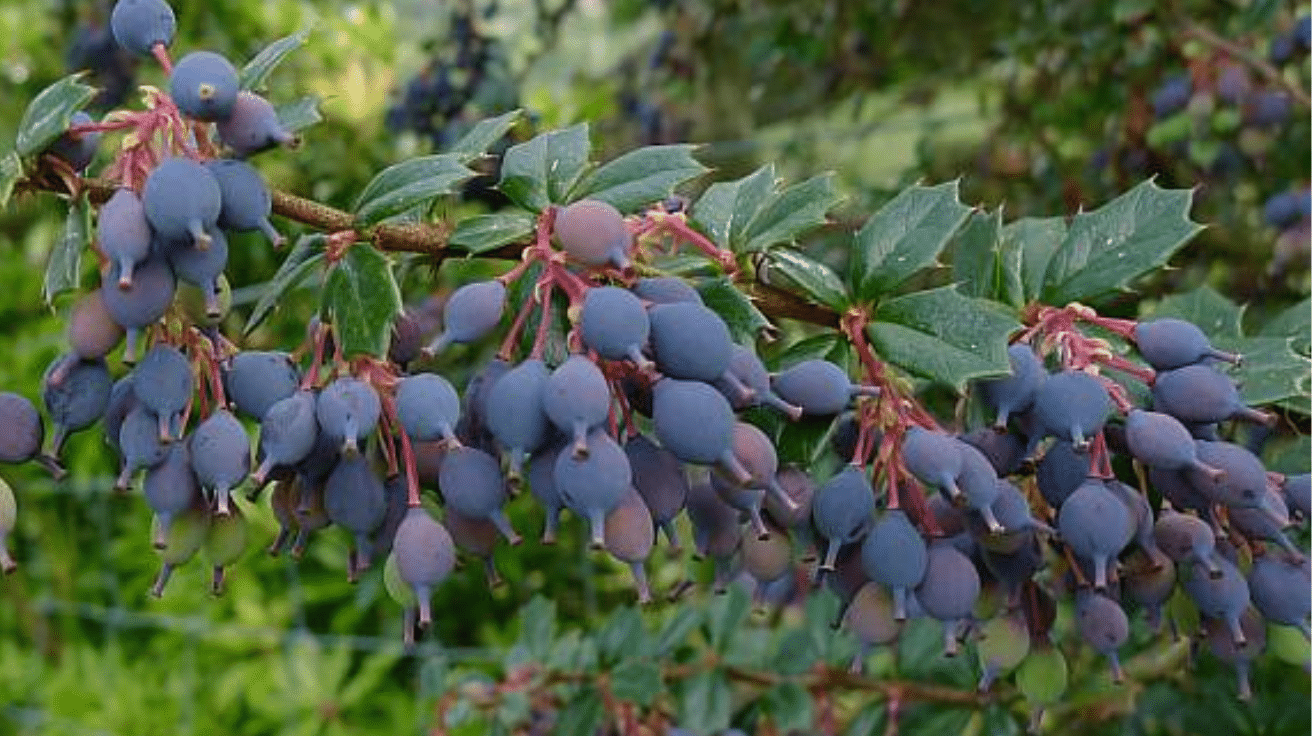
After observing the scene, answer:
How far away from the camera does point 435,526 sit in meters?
0.65

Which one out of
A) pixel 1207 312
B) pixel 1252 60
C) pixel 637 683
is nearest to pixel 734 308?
pixel 1207 312

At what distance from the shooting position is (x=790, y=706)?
1221mm

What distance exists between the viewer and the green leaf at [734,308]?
2.18 ft

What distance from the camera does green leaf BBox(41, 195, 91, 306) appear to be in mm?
611

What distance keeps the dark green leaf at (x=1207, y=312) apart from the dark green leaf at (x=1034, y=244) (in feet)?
0.34

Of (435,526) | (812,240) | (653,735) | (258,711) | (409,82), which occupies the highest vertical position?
(409,82)

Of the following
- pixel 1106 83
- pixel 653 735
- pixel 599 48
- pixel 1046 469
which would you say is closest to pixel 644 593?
pixel 1046 469

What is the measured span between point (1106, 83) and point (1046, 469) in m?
1.10

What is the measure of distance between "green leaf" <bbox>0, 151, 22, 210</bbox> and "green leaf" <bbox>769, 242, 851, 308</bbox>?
1.07ft

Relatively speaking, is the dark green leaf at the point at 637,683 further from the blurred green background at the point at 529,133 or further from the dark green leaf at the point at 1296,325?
the dark green leaf at the point at 1296,325

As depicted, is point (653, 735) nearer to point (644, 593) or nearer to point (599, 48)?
point (644, 593)

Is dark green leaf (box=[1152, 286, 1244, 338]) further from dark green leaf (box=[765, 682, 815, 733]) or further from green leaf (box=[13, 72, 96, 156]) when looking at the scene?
green leaf (box=[13, 72, 96, 156])

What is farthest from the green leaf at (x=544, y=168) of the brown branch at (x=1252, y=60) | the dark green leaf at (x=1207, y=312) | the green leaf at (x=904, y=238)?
the brown branch at (x=1252, y=60)

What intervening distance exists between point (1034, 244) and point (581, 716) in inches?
20.2
